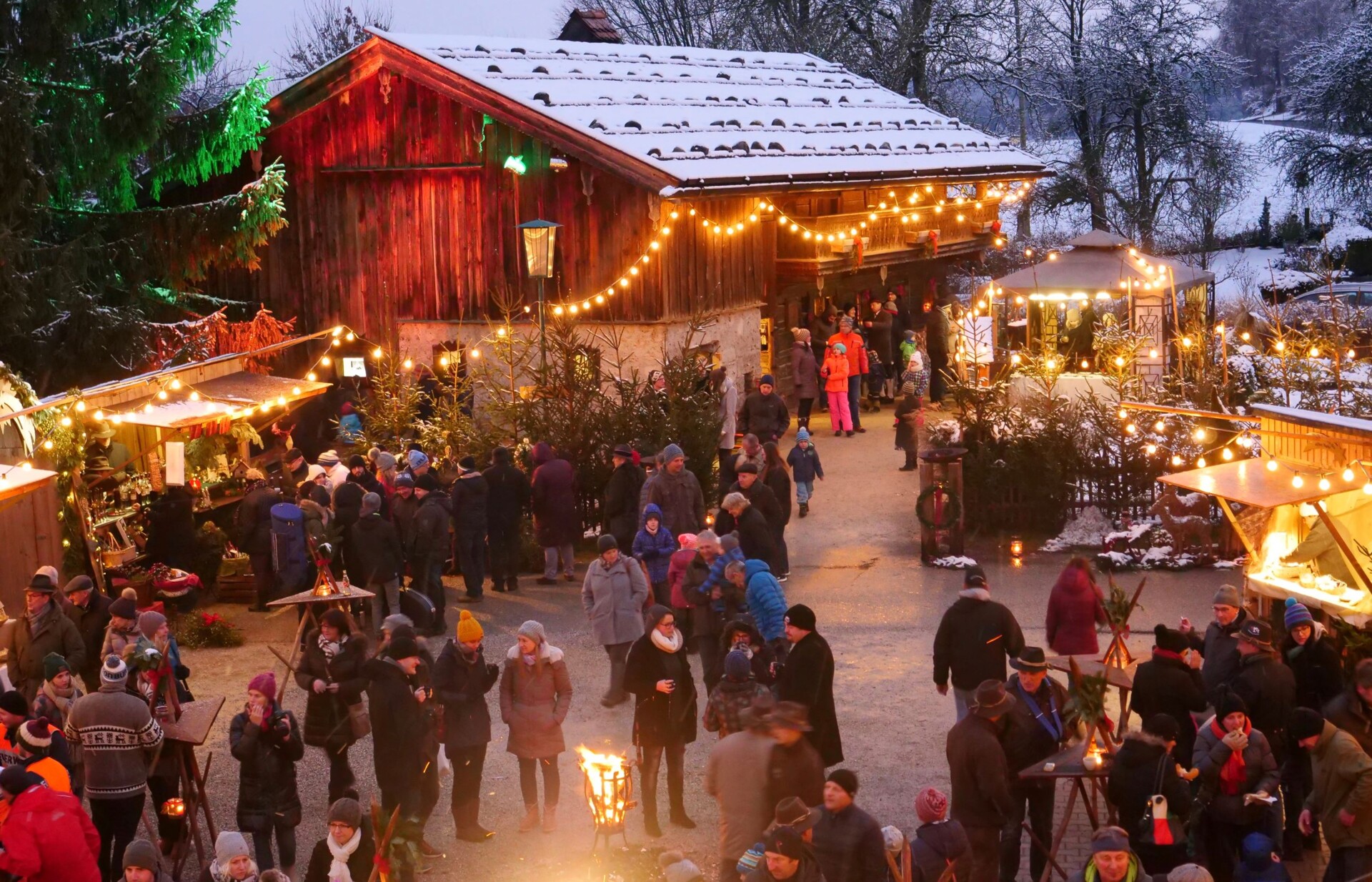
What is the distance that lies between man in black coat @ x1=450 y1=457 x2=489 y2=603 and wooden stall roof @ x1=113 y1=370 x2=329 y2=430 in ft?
11.0

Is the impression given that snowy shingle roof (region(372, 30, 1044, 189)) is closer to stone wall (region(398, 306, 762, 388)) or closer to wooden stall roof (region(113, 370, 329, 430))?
stone wall (region(398, 306, 762, 388))

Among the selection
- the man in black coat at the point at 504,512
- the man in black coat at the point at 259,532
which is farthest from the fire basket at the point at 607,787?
the man in black coat at the point at 259,532

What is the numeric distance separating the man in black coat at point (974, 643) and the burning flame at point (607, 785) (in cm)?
251

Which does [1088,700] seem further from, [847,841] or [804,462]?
[804,462]

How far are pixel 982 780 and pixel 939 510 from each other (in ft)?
27.5

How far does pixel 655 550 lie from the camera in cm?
1424

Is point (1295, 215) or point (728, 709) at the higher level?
point (1295, 215)

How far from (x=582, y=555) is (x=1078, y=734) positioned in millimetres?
9181

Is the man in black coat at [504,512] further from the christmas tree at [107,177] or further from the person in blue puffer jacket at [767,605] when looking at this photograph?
the christmas tree at [107,177]

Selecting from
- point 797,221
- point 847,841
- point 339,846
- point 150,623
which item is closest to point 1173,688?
point 847,841

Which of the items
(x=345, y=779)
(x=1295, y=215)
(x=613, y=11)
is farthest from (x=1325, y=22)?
(x=345, y=779)

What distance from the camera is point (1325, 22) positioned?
6066cm

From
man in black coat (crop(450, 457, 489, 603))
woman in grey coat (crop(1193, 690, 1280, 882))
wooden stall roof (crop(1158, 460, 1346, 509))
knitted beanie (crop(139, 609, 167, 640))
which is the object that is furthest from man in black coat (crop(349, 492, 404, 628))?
woman in grey coat (crop(1193, 690, 1280, 882))

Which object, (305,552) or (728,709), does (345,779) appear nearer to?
(728,709)
